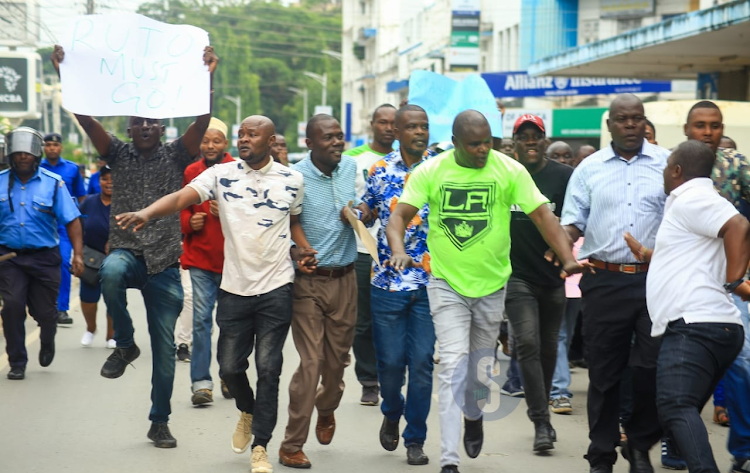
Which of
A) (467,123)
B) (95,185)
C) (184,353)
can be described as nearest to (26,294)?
(184,353)

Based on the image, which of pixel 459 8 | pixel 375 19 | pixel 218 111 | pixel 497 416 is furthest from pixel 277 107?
pixel 497 416

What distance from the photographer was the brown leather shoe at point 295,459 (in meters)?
6.99

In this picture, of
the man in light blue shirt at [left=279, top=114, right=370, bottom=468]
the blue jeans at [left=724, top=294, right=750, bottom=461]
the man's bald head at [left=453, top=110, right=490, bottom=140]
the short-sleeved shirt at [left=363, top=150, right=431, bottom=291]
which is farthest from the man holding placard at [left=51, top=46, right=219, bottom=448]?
the blue jeans at [left=724, top=294, right=750, bottom=461]

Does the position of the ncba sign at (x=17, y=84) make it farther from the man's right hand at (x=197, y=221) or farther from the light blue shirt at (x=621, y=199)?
the light blue shirt at (x=621, y=199)

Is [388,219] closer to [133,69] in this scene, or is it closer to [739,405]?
[133,69]

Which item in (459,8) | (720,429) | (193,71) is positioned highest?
(459,8)

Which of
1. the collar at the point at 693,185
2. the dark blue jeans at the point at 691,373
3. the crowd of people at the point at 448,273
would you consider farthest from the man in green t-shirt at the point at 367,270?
the dark blue jeans at the point at 691,373

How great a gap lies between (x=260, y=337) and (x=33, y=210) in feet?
13.5

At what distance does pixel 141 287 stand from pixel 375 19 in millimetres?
74930

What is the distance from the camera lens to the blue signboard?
31.9 metres

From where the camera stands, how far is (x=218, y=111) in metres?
119

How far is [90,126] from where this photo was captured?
23.5 feet

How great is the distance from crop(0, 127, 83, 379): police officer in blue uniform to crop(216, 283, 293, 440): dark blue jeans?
11.9ft

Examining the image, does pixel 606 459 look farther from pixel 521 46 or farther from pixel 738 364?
pixel 521 46
